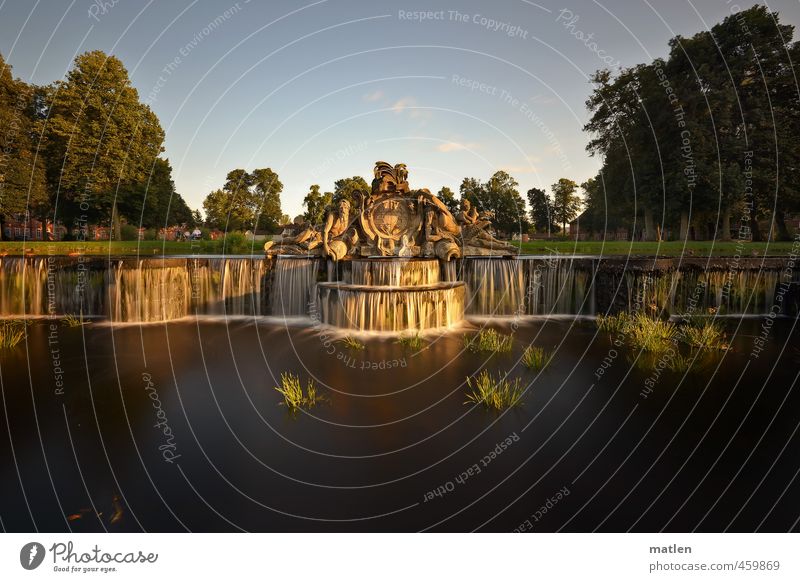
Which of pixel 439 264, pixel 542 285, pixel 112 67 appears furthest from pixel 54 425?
pixel 112 67

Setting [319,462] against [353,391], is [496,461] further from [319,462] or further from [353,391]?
[353,391]

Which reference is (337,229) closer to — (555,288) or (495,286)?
(495,286)

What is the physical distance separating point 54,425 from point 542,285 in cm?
2130

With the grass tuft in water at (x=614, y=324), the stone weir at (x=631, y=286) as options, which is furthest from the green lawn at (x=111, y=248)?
the grass tuft in water at (x=614, y=324)

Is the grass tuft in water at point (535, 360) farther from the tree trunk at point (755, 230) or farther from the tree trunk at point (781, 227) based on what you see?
the tree trunk at point (781, 227)

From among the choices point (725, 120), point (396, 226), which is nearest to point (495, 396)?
point (396, 226)

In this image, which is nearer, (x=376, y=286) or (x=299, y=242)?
(x=376, y=286)

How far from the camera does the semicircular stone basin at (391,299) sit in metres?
17.5

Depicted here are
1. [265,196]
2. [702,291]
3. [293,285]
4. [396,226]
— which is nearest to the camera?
[702,291]

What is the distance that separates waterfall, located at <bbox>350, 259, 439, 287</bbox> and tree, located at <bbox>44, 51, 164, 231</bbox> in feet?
106

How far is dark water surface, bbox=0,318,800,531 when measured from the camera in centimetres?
566

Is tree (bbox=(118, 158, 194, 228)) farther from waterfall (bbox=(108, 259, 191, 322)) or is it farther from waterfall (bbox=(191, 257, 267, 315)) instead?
waterfall (bbox=(108, 259, 191, 322))

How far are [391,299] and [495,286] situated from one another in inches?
296

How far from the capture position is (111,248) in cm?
3197
